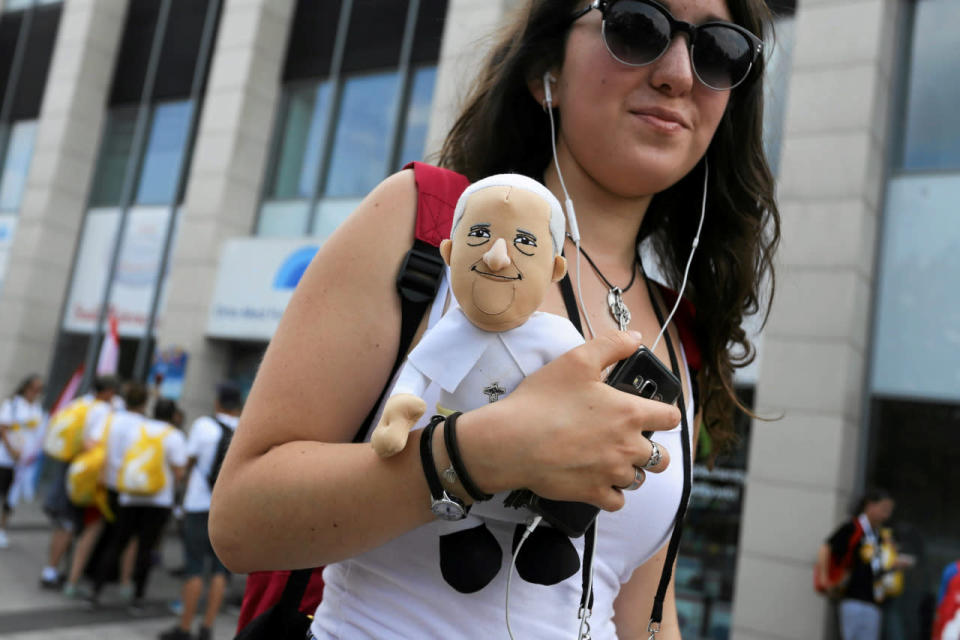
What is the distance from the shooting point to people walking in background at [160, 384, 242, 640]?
7195 millimetres

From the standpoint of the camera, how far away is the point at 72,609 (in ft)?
25.5

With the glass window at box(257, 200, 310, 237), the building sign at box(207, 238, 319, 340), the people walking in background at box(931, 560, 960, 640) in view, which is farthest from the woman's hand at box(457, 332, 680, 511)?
the glass window at box(257, 200, 310, 237)

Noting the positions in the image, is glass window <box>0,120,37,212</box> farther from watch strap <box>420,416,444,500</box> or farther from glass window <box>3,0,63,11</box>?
watch strap <box>420,416,444,500</box>

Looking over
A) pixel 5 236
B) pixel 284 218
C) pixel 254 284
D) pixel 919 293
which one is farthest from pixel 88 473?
pixel 5 236

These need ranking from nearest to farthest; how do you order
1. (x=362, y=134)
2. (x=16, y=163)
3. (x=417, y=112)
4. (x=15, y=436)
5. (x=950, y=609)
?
1. (x=950, y=609)
2. (x=15, y=436)
3. (x=417, y=112)
4. (x=362, y=134)
5. (x=16, y=163)

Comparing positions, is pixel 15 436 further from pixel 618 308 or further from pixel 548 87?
pixel 618 308

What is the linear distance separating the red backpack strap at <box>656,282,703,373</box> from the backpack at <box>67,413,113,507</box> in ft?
25.5

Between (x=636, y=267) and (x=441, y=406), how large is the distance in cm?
85

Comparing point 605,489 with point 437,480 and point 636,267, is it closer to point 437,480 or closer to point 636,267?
point 437,480

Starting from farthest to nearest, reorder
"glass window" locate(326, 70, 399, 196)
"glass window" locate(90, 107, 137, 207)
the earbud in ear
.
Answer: "glass window" locate(90, 107, 137, 207) < "glass window" locate(326, 70, 399, 196) < the earbud in ear

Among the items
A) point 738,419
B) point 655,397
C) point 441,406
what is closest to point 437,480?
point 441,406

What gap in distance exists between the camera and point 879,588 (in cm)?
689

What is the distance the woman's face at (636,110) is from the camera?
1570mm

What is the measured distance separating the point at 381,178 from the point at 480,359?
449 inches
